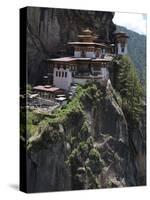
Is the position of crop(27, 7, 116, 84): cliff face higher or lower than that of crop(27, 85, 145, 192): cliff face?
higher

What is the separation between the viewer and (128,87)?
10.0 meters

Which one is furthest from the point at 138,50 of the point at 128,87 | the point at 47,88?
the point at 47,88

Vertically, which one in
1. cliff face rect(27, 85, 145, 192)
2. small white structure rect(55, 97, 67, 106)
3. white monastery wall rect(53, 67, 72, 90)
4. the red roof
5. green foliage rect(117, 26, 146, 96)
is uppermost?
green foliage rect(117, 26, 146, 96)

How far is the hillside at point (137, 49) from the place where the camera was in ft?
33.1

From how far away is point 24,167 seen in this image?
9.23m

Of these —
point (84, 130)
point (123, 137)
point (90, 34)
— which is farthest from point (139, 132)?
point (90, 34)

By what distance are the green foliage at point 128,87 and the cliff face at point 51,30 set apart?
0.48 meters

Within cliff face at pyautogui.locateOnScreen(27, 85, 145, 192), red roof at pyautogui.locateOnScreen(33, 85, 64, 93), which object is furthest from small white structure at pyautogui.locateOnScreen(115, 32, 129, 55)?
red roof at pyautogui.locateOnScreen(33, 85, 64, 93)

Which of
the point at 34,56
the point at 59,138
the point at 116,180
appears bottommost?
the point at 116,180

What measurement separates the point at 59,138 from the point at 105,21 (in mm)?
1792

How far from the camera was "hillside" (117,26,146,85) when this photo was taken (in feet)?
33.1

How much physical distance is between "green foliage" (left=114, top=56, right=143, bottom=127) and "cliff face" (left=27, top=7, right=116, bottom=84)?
0.48 metres

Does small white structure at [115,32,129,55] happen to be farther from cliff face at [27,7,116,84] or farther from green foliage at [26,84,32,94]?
green foliage at [26,84,32,94]

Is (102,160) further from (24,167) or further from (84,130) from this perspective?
(24,167)
